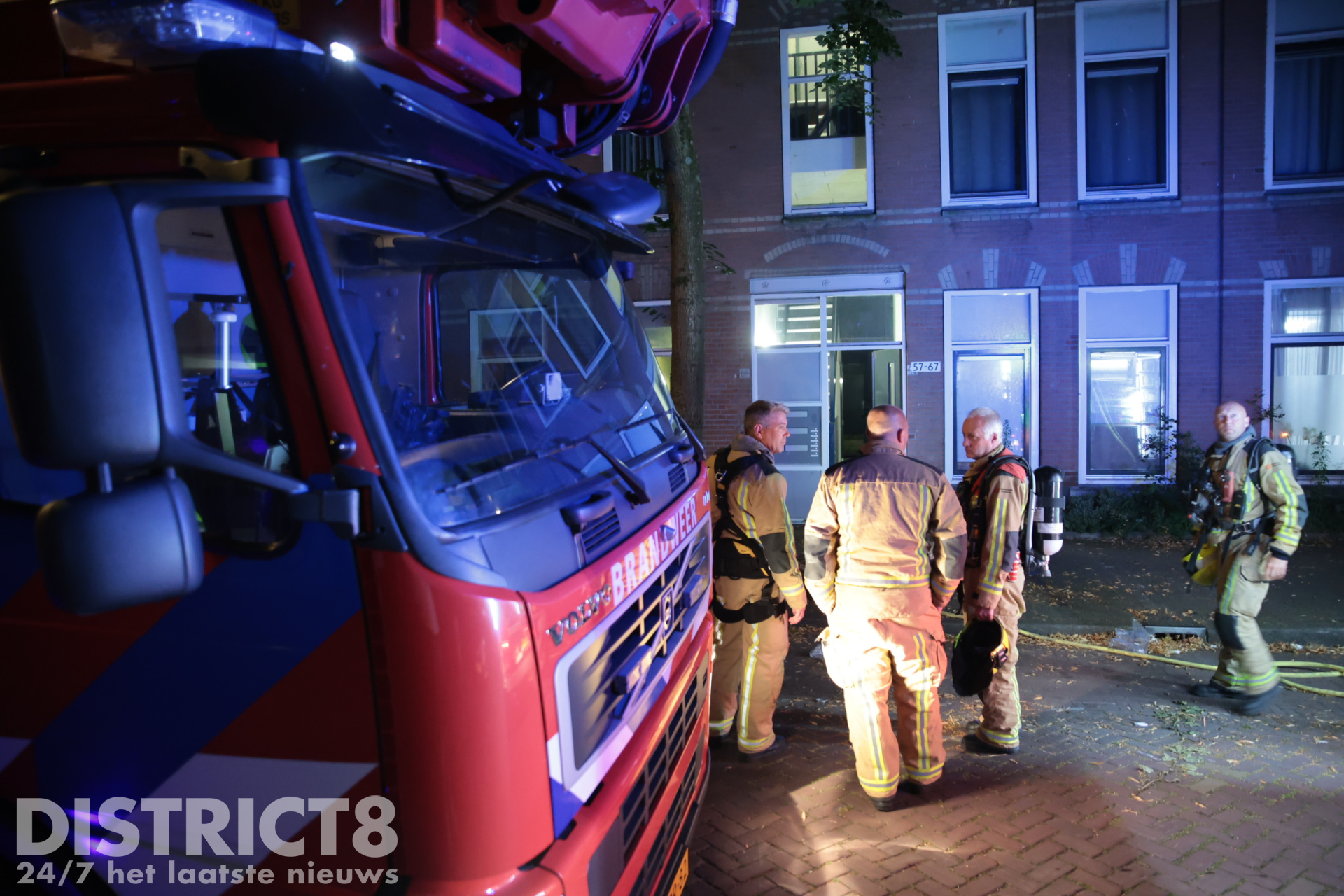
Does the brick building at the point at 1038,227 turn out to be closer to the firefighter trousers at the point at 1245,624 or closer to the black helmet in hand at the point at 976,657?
the firefighter trousers at the point at 1245,624

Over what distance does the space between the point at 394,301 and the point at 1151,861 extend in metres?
3.55

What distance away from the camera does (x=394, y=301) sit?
1.92 m

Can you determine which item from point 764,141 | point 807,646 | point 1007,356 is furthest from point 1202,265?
point 807,646

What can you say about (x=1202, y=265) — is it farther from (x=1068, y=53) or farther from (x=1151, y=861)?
(x=1151, y=861)

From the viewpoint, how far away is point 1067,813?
12.1 feet

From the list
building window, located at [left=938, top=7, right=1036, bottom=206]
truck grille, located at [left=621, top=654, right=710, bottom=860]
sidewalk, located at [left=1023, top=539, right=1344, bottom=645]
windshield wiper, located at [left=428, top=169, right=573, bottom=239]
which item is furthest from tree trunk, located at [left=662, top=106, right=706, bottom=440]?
building window, located at [left=938, top=7, right=1036, bottom=206]

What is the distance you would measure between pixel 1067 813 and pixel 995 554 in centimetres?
118

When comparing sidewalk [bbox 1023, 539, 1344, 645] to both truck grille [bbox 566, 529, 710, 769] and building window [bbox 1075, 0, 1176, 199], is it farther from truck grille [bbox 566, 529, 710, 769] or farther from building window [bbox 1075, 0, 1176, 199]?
truck grille [bbox 566, 529, 710, 769]

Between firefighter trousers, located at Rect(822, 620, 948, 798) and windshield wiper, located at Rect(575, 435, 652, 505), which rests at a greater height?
windshield wiper, located at Rect(575, 435, 652, 505)

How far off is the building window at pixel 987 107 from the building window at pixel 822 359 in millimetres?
1769

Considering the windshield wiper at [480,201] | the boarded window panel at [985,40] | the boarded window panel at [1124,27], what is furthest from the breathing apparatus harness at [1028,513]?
the boarded window panel at [1124,27]

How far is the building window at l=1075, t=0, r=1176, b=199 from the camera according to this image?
34.5 feet

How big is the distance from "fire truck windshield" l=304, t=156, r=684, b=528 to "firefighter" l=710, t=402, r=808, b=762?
1.30m

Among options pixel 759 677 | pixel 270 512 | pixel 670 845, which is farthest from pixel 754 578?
pixel 270 512
